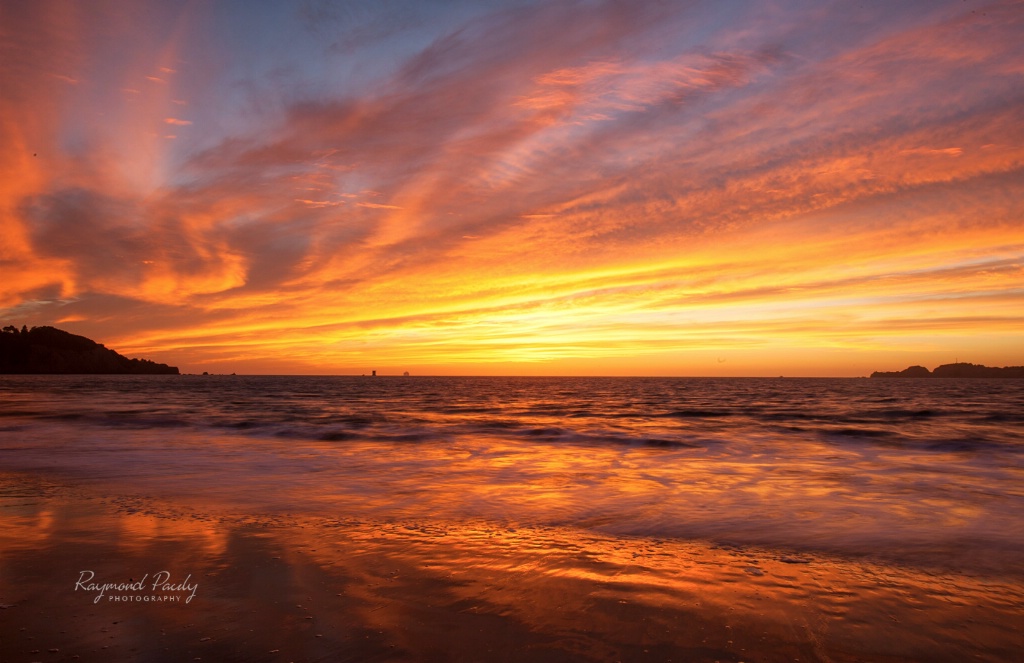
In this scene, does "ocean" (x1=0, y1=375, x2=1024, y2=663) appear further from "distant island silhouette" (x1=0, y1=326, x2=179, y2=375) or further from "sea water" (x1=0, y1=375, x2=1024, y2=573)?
"distant island silhouette" (x1=0, y1=326, x2=179, y2=375)

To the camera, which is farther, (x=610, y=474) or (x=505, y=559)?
(x=610, y=474)

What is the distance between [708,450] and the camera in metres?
20.3

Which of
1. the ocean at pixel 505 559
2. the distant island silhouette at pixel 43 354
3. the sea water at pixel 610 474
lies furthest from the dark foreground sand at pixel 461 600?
the distant island silhouette at pixel 43 354

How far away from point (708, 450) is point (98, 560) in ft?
59.2

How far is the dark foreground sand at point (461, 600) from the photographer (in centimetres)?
460

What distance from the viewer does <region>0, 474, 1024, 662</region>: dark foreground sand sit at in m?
4.60

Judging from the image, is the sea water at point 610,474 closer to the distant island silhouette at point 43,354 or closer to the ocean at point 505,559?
the ocean at point 505,559

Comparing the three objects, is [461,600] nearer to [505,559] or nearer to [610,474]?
[505,559]

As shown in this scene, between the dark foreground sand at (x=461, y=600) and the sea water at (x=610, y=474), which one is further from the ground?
the dark foreground sand at (x=461, y=600)

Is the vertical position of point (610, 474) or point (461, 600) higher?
point (461, 600)

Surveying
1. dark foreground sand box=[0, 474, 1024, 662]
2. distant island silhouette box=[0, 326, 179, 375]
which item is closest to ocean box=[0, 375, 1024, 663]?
dark foreground sand box=[0, 474, 1024, 662]

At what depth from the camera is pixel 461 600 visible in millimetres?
5574

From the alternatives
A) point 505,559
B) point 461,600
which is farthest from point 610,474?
point 461,600

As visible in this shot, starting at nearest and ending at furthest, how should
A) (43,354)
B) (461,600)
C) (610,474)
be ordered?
1. (461,600)
2. (610,474)
3. (43,354)
